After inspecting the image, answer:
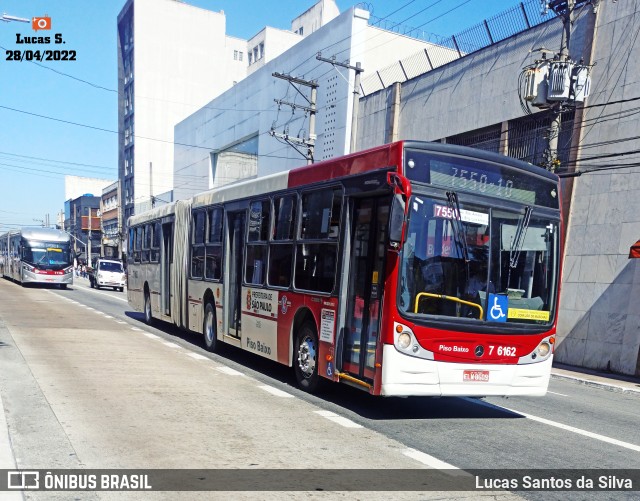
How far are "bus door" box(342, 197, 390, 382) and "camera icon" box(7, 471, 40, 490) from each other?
12.2 ft

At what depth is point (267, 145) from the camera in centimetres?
3484

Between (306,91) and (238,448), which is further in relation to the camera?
(306,91)

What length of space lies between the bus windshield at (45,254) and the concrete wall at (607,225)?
27.5 m

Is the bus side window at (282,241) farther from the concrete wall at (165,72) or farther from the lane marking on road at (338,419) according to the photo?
the concrete wall at (165,72)

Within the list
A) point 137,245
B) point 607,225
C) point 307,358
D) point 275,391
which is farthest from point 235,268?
point 607,225

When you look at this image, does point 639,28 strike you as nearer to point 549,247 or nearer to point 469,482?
point 549,247

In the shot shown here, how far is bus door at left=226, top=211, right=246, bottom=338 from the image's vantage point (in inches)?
439

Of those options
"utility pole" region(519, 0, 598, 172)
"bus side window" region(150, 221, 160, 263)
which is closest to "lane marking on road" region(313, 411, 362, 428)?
"bus side window" region(150, 221, 160, 263)

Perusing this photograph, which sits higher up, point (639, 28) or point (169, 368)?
point (639, 28)

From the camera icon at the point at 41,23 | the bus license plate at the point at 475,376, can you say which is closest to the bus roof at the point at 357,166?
the bus license plate at the point at 475,376

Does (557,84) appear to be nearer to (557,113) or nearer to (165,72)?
(557,113)

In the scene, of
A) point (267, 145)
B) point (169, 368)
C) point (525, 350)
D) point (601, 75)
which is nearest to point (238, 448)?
point (525, 350)

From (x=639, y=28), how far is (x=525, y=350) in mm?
11540

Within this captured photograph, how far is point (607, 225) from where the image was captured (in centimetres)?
1562
